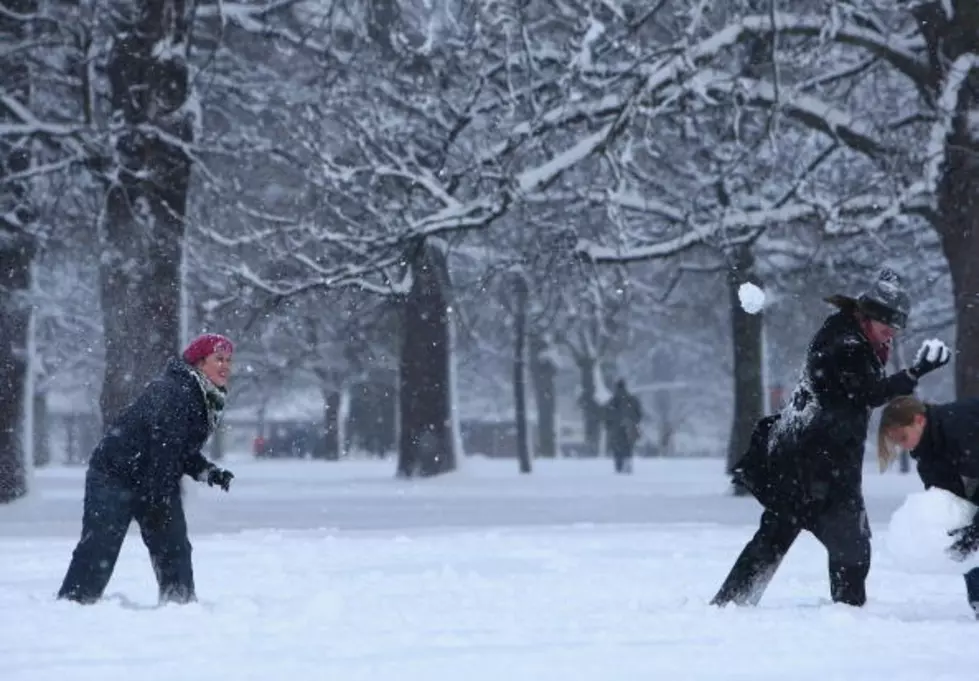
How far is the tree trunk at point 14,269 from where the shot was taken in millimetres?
18672

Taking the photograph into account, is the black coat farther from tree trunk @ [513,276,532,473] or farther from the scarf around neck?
tree trunk @ [513,276,532,473]

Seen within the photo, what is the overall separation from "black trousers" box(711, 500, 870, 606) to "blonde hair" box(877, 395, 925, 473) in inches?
25.0

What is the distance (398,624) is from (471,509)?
38.9ft

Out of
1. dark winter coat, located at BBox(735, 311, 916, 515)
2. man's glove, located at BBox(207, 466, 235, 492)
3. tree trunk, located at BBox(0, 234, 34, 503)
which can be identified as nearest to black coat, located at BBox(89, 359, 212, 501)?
man's glove, located at BBox(207, 466, 235, 492)

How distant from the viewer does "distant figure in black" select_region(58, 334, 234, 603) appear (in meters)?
9.38

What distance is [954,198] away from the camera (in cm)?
1662

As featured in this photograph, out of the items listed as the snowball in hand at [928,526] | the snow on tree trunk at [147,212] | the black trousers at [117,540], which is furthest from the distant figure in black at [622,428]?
the snowball in hand at [928,526]

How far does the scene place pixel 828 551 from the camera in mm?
8977

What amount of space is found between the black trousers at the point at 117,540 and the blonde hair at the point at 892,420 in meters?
3.60

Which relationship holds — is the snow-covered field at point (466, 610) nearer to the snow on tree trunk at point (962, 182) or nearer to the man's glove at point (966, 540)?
the man's glove at point (966, 540)

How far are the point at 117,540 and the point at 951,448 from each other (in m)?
4.20

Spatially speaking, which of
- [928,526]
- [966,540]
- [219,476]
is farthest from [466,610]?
[966,540]

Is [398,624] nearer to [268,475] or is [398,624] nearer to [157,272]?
[157,272]

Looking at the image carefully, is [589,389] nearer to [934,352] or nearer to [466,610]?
[466,610]
